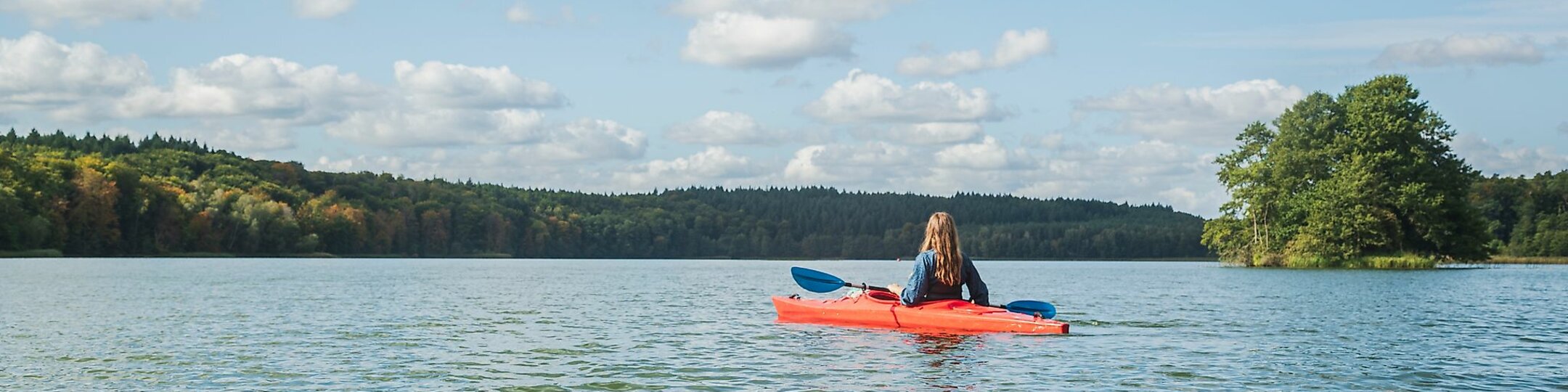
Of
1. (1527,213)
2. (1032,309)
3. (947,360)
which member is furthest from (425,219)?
(947,360)

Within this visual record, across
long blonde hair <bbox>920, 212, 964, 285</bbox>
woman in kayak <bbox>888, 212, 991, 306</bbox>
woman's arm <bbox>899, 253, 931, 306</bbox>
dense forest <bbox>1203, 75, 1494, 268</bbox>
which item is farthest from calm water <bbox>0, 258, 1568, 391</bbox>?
dense forest <bbox>1203, 75, 1494, 268</bbox>

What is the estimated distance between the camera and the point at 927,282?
63.5ft

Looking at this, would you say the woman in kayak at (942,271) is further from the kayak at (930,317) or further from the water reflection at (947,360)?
the water reflection at (947,360)

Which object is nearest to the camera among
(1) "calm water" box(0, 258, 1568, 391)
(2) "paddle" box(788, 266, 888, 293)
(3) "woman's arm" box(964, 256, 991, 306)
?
(1) "calm water" box(0, 258, 1568, 391)

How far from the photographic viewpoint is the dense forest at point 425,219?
3772 inches

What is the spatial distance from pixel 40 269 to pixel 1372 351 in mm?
49643

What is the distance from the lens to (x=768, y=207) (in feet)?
650

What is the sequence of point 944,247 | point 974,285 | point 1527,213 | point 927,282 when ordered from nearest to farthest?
point 944,247 < point 927,282 < point 974,285 < point 1527,213

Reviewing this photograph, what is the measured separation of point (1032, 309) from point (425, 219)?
424 feet

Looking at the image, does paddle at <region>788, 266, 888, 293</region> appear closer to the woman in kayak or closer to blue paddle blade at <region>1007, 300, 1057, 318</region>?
the woman in kayak

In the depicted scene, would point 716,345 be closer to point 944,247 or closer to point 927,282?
point 927,282

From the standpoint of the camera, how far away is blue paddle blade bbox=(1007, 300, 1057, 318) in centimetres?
2016

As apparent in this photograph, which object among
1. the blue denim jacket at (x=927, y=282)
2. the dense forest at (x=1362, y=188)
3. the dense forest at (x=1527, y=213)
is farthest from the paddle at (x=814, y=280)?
the dense forest at (x=1527, y=213)

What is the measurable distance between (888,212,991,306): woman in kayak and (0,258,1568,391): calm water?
26.9 inches
